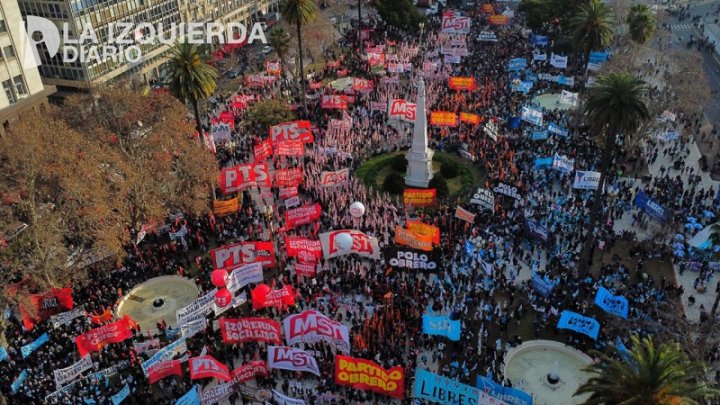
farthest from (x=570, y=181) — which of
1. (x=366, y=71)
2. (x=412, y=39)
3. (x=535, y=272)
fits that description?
(x=412, y=39)

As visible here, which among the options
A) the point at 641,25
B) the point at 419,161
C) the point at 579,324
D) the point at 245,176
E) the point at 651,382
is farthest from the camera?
the point at 641,25

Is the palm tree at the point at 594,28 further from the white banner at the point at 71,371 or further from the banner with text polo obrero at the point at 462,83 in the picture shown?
the white banner at the point at 71,371

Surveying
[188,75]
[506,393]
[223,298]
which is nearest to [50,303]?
[223,298]

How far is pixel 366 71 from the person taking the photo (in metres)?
78.0

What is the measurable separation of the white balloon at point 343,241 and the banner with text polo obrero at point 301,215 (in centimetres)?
519

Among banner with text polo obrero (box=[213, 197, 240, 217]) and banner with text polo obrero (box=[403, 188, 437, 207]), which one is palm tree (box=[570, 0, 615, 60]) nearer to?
banner with text polo obrero (box=[403, 188, 437, 207])

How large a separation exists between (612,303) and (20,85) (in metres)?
56.1

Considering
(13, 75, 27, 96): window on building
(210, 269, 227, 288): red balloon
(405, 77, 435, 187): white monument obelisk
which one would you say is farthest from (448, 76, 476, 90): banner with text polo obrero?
(13, 75, 27, 96): window on building

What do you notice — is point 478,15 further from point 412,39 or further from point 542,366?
point 542,366

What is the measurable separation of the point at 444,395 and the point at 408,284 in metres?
11.0

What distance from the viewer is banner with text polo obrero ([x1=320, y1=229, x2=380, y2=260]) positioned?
4009cm

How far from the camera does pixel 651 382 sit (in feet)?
71.7

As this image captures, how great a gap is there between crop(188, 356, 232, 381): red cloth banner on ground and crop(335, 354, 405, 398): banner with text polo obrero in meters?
5.96

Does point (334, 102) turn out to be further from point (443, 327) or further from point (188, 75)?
point (443, 327)
